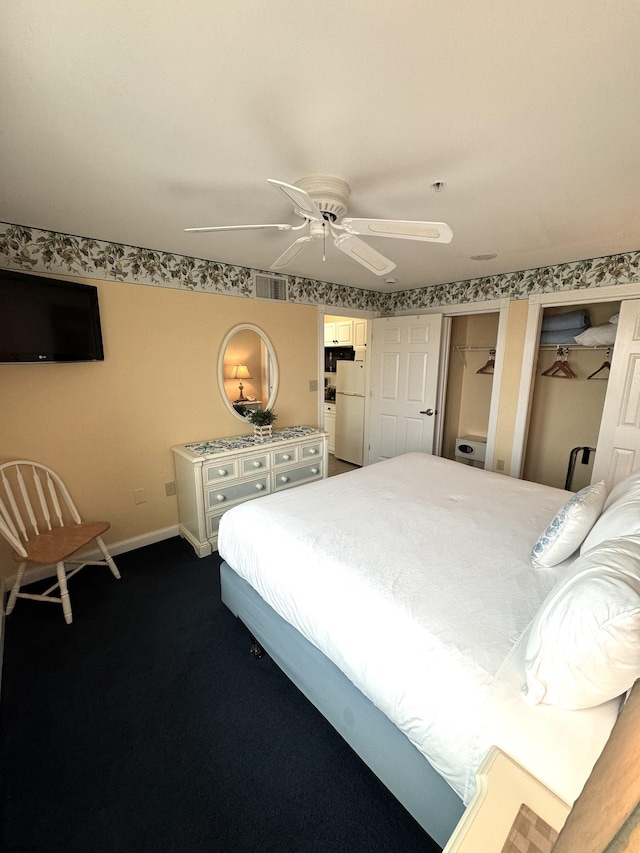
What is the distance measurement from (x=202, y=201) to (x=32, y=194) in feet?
2.68

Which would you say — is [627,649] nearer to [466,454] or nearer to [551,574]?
[551,574]

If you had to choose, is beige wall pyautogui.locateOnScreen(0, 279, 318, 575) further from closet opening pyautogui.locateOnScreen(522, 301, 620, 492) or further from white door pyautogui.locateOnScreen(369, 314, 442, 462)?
closet opening pyautogui.locateOnScreen(522, 301, 620, 492)

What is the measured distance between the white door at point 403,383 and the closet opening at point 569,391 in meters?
1.03

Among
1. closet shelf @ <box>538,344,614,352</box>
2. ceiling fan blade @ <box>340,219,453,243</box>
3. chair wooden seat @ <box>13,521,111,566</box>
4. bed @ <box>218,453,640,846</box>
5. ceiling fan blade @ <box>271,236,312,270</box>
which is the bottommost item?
chair wooden seat @ <box>13,521,111,566</box>

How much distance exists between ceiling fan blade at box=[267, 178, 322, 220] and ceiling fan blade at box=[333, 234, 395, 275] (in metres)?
0.20

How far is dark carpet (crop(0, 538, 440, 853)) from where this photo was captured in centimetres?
120

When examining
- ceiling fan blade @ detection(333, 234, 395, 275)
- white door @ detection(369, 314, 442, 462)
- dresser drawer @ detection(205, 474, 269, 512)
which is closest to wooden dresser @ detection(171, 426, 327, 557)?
dresser drawer @ detection(205, 474, 269, 512)

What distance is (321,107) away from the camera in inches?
44.7

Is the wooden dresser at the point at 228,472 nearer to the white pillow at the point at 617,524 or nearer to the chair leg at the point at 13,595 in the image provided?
the chair leg at the point at 13,595

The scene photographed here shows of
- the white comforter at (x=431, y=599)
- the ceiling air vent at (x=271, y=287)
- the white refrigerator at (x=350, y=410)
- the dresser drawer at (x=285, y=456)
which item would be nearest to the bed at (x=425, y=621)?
the white comforter at (x=431, y=599)

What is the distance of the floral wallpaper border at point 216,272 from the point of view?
7.32 ft

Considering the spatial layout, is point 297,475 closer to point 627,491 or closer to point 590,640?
point 627,491

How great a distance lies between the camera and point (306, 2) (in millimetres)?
815

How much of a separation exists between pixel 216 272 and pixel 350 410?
8.47 feet
